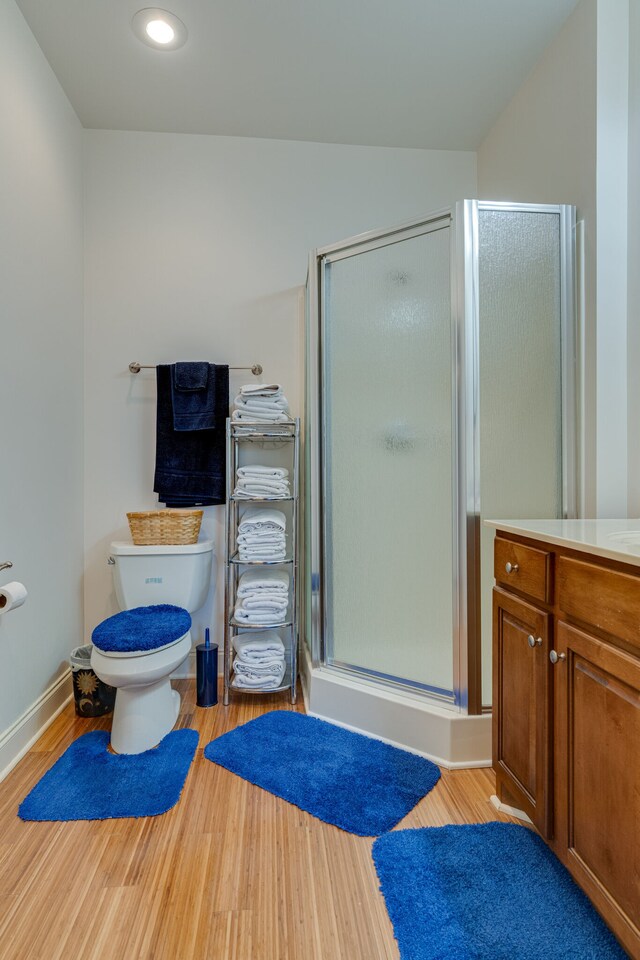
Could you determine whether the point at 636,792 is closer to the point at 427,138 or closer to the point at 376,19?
the point at 376,19

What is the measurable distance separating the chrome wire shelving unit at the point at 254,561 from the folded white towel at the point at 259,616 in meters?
0.01

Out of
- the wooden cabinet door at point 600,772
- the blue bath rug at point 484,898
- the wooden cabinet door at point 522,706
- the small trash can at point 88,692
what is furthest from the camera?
the small trash can at point 88,692

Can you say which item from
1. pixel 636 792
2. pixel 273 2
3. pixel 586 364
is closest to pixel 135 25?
pixel 273 2

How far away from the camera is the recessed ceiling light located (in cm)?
180

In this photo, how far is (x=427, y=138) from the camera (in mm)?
2510

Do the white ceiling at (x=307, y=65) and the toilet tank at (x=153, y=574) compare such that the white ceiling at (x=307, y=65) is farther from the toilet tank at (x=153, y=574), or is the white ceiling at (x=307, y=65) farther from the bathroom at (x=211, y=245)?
the toilet tank at (x=153, y=574)

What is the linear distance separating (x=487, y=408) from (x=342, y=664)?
116 centimetres

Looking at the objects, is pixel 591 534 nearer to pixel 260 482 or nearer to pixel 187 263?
pixel 260 482

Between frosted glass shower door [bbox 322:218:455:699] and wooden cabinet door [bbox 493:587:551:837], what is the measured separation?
1.12 ft

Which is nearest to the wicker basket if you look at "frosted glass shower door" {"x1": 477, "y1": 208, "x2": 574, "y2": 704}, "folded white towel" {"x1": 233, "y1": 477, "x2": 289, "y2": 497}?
"folded white towel" {"x1": 233, "y1": 477, "x2": 289, "y2": 497}

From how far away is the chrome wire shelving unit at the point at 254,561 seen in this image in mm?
2217

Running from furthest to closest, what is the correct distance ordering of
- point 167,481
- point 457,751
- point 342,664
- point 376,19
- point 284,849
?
point 167,481 < point 342,664 < point 376,19 < point 457,751 < point 284,849

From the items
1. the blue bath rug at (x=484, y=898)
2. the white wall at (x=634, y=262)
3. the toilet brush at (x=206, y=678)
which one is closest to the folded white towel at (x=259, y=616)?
the toilet brush at (x=206, y=678)

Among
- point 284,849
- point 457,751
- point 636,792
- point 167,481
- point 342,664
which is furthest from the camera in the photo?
point 167,481
